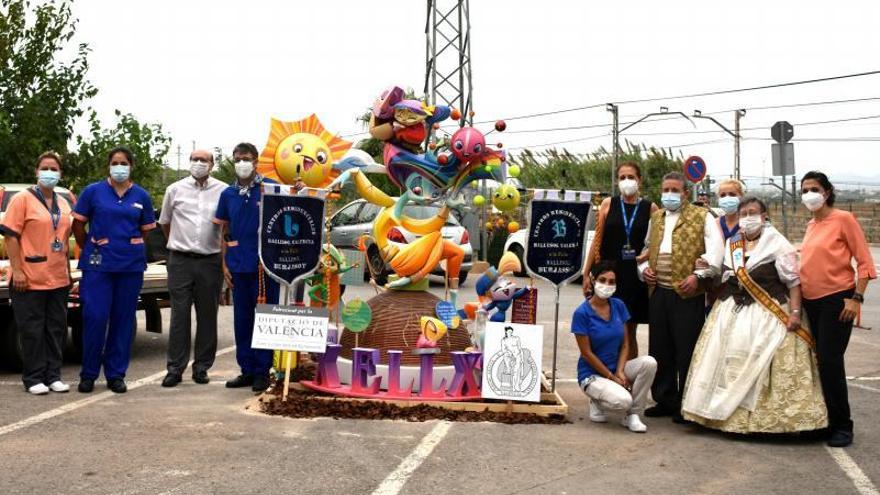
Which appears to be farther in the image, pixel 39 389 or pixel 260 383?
pixel 260 383

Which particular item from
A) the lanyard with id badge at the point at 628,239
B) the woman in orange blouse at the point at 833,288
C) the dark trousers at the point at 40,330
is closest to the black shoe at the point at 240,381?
the dark trousers at the point at 40,330

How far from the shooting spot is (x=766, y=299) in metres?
7.15

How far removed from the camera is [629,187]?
7.90 meters

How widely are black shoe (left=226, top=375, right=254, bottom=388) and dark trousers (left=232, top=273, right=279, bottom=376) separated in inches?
1.5

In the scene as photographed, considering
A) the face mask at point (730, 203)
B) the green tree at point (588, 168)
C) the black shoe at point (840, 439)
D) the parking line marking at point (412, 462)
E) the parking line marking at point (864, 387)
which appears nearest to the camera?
the parking line marking at point (412, 462)

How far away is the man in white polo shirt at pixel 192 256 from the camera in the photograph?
8.68m

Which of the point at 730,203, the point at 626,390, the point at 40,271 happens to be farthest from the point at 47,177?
the point at 730,203

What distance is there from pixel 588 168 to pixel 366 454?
4265cm

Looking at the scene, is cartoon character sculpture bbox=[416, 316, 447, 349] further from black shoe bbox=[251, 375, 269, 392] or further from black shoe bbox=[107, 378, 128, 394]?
black shoe bbox=[107, 378, 128, 394]

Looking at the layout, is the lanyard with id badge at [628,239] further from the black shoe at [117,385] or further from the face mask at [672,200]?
the black shoe at [117,385]

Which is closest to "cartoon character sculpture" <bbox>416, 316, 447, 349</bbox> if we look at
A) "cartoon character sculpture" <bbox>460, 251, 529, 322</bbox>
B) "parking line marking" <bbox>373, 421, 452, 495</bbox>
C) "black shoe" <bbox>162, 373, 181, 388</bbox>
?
"cartoon character sculpture" <bbox>460, 251, 529, 322</bbox>

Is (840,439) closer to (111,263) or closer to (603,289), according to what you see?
(603,289)

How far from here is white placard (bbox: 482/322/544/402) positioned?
768 cm

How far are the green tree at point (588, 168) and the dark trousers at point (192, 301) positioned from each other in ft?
121
